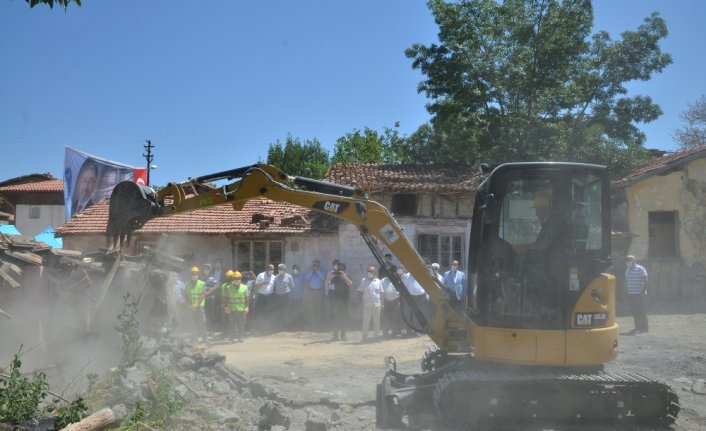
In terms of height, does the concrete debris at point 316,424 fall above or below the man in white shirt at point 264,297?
below

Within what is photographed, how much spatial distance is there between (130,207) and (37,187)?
113 feet

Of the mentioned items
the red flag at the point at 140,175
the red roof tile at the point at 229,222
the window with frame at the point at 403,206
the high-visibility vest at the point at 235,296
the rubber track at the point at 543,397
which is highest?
the red flag at the point at 140,175

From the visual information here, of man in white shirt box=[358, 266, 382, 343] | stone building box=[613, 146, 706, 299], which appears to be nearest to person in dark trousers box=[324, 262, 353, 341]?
man in white shirt box=[358, 266, 382, 343]

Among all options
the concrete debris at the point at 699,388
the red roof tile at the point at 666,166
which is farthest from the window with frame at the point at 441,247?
the concrete debris at the point at 699,388

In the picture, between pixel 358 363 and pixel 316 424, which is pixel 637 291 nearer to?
pixel 358 363

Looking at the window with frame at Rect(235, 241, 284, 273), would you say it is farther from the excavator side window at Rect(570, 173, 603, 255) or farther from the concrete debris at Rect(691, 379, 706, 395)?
the excavator side window at Rect(570, 173, 603, 255)

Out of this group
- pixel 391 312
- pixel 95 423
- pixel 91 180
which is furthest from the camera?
pixel 91 180

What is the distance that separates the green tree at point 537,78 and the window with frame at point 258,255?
7588 millimetres

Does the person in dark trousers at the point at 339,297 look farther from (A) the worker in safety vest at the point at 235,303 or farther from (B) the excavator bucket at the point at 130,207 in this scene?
(B) the excavator bucket at the point at 130,207

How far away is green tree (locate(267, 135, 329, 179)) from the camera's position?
36.2 m

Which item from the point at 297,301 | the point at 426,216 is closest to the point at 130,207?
the point at 297,301

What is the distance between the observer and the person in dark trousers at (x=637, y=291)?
13.8 m

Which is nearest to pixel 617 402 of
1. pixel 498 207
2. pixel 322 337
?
pixel 498 207

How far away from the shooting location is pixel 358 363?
11.5m
